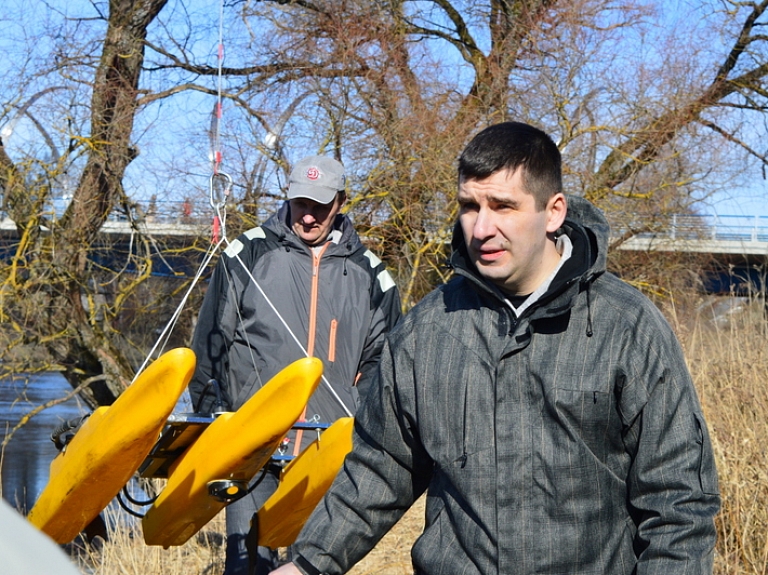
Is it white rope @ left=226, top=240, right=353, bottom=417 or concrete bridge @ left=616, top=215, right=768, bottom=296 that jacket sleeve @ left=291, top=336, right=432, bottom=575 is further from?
concrete bridge @ left=616, top=215, right=768, bottom=296

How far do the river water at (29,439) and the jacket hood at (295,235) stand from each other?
16.1 feet

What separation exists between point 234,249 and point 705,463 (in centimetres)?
225

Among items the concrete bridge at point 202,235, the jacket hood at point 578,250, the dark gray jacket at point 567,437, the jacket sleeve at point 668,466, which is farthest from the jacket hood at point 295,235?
the concrete bridge at point 202,235

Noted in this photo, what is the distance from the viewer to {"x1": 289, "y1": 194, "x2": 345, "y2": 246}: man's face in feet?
12.5

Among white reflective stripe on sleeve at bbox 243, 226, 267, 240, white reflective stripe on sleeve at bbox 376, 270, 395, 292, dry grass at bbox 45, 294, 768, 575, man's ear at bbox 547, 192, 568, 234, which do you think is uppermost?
man's ear at bbox 547, 192, 568, 234

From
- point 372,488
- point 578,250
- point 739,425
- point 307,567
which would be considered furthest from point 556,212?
point 739,425

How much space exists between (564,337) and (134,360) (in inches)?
308

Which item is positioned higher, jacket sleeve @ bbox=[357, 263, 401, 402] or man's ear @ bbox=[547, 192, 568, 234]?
man's ear @ bbox=[547, 192, 568, 234]

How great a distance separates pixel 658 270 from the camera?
26.9 ft

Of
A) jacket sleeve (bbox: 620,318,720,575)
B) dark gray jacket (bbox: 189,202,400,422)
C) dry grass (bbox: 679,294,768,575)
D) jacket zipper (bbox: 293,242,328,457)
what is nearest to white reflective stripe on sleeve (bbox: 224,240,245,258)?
dark gray jacket (bbox: 189,202,400,422)

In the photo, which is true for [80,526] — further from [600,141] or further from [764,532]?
[600,141]

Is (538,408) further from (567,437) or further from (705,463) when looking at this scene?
(705,463)

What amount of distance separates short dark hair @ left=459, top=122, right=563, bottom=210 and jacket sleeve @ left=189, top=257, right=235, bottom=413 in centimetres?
182

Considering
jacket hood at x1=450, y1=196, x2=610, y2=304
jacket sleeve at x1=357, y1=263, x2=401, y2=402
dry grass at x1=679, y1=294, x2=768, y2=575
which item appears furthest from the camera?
dry grass at x1=679, y1=294, x2=768, y2=575
